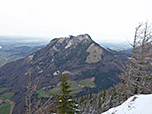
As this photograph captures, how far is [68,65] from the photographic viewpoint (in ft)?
465

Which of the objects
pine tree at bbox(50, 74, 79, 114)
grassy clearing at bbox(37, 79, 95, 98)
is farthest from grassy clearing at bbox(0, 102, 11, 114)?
pine tree at bbox(50, 74, 79, 114)

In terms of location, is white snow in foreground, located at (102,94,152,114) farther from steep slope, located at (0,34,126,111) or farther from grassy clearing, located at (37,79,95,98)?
steep slope, located at (0,34,126,111)

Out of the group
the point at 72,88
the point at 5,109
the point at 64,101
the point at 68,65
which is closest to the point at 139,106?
the point at 64,101

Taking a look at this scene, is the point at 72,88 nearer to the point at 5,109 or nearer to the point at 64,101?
the point at 5,109

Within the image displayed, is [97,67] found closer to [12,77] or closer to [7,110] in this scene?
[7,110]

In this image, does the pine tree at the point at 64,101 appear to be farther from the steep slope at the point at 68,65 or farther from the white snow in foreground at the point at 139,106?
the steep slope at the point at 68,65

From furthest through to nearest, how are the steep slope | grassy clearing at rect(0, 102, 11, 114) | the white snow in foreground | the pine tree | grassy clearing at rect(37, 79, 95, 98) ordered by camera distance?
the steep slope → grassy clearing at rect(37, 79, 95, 98) → grassy clearing at rect(0, 102, 11, 114) → the pine tree → the white snow in foreground

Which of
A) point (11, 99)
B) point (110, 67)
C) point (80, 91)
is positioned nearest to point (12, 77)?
point (11, 99)

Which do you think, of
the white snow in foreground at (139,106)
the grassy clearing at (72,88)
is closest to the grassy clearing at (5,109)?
the grassy clearing at (72,88)

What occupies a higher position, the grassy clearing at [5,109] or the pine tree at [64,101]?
the pine tree at [64,101]

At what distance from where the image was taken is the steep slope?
4705 inches

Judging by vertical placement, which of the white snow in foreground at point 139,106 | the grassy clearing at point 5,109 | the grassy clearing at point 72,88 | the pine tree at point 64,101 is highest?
the white snow in foreground at point 139,106

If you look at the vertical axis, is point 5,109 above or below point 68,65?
below

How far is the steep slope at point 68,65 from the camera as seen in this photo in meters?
120
